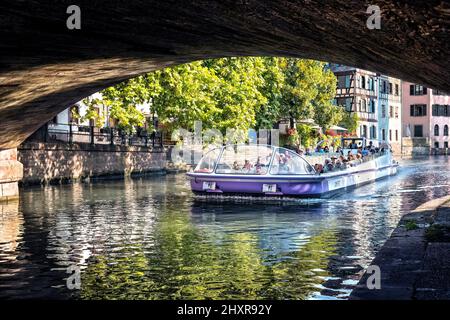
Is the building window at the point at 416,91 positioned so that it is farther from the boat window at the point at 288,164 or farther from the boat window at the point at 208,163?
the boat window at the point at 208,163

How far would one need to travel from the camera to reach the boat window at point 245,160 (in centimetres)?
2252

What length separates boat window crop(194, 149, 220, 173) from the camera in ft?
75.7

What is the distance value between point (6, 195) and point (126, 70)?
10302mm

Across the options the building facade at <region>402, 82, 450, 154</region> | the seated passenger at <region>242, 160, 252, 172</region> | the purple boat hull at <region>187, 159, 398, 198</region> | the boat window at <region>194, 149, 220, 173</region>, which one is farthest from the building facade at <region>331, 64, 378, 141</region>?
the purple boat hull at <region>187, 159, 398, 198</region>

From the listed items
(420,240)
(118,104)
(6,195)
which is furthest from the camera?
(118,104)

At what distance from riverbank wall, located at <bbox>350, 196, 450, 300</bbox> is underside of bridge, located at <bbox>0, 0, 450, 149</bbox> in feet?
7.64

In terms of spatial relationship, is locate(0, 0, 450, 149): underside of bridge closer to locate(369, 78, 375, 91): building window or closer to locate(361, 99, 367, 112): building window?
locate(361, 99, 367, 112): building window

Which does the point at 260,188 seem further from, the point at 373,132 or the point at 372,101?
the point at 373,132

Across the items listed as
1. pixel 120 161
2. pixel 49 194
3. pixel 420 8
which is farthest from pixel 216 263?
pixel 120 161

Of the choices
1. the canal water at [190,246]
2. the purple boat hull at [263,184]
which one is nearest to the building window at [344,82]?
the purple boat hull at [263,184]

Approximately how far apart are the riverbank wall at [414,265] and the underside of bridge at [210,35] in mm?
2327

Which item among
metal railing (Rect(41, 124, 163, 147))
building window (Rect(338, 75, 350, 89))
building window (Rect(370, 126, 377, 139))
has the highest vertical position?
building window (Rect(338, 75, 350, 89))

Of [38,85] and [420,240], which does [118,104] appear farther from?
[420,240]
